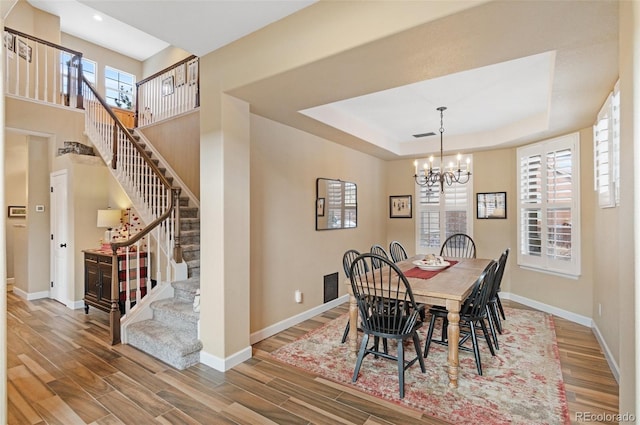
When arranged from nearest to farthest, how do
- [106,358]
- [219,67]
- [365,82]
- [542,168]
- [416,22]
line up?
[416,22], [365,82], [219,67], [106,358], [542,168]

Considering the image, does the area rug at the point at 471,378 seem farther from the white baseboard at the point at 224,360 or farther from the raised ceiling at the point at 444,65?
the raised ceiling at the point at 444,65

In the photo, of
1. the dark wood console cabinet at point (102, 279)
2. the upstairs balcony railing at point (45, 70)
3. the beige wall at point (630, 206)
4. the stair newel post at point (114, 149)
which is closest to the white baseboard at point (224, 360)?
the dark wood console cabinet at point (102, 279)

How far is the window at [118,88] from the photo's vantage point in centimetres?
797

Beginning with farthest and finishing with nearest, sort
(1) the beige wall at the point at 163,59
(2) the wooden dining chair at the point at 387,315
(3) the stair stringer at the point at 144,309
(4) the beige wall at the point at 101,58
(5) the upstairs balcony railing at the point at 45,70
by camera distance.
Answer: (1) the beige wall at the point at 163,59 < (4) the beige wall at the point at 101,58 < (5) the upstairs balcony railing at the point at 45,70 < (3) the stair stringer at the point at 144,309 < (2) the wooden dining chair at the point at 387,315

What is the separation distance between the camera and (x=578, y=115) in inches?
140

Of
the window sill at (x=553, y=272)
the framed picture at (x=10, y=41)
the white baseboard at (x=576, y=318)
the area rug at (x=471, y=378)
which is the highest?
the framed picture at (x=10, y=41)

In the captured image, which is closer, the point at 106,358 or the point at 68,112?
the point at 106,358

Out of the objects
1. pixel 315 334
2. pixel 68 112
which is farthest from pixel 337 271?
pixel 68 112

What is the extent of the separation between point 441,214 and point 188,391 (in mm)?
4999

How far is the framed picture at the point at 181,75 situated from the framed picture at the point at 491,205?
5598mm

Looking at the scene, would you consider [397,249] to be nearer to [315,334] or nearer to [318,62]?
[315,334]

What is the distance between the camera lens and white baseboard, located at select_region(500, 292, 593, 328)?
13.4 feet

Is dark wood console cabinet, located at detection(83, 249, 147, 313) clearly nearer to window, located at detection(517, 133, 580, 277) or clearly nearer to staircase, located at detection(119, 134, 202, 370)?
staircase, located at detection(119, 134, 202, 370)

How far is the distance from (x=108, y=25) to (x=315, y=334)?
300 inches
